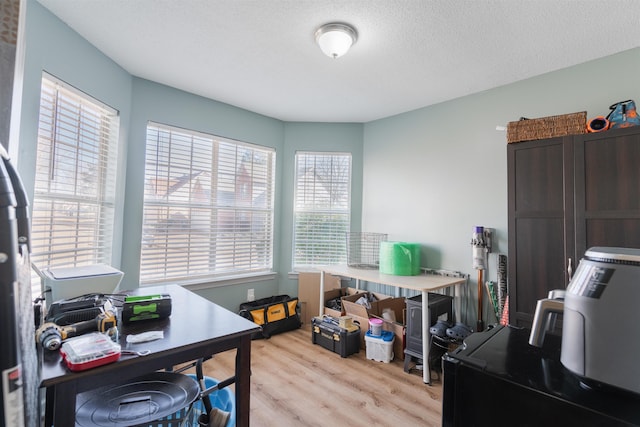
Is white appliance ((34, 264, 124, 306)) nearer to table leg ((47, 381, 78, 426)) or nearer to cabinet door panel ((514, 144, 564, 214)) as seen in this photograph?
table leg ((47, 381, 78, 426))

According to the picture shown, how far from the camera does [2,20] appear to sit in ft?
2.48

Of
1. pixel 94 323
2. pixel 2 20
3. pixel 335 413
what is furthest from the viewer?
pixel 335 413

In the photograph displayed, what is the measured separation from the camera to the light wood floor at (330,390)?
1.93 m

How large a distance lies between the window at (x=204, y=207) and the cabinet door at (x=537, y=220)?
260 centimetres

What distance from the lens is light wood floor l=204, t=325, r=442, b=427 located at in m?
1.93

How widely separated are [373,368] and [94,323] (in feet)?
6.99

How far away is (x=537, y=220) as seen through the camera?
2.02 m

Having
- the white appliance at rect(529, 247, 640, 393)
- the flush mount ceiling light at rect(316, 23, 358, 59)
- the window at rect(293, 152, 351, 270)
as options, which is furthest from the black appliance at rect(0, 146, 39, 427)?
the window at rect(293, 152, 351, 270)

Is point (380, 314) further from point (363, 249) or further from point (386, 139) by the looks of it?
point (386, 139)

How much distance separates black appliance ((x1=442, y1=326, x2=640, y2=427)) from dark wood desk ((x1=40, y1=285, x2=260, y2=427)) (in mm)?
839

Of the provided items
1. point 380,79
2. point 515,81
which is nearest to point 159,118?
point 380,79

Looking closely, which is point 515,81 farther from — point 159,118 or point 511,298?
point 159,118

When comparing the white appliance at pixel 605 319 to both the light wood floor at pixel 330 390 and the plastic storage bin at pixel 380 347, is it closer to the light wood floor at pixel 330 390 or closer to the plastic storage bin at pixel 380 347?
the light wood floor at pixel 330 390

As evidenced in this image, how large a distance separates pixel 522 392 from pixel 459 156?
266cm
